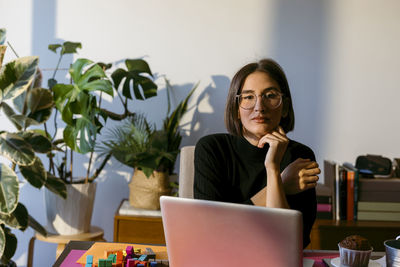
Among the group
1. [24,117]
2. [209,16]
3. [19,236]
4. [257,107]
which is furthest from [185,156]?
[19,236]

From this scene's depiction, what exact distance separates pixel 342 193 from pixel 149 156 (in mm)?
1138

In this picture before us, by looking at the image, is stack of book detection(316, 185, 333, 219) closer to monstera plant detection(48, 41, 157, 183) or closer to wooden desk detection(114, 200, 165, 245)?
wooden desk detection(114, 200, 165, 245)

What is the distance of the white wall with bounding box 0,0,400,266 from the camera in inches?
119

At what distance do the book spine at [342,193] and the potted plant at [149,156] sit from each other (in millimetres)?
967

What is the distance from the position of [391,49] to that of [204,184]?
1907 millimetres

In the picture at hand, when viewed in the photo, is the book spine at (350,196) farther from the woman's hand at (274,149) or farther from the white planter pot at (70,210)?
the white planter pot at (70,210)

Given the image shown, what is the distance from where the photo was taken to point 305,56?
309 cm

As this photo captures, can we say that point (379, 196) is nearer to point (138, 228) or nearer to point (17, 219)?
point (138, 228)

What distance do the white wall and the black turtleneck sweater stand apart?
1.18 meters

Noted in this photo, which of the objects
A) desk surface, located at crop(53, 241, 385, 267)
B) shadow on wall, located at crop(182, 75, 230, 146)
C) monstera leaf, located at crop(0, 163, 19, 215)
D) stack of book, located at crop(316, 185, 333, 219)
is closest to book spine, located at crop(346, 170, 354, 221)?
stack of book, located at crop(316, 185, 333, 219)

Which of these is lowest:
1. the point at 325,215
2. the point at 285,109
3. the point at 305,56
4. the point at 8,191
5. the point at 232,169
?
the point at 325,215

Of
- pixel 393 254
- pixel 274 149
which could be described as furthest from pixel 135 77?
pixel 393 254

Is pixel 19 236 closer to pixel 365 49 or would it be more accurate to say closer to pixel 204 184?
pixel 204 184

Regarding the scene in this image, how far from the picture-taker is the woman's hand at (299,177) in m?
1.65
